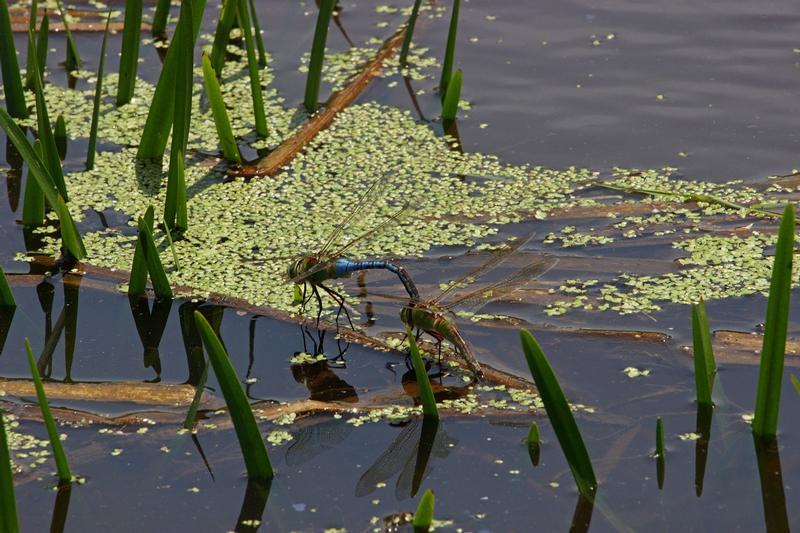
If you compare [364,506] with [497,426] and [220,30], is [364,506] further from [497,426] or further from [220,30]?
[220,30]

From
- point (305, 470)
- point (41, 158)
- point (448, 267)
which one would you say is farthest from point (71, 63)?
point (305, 470)

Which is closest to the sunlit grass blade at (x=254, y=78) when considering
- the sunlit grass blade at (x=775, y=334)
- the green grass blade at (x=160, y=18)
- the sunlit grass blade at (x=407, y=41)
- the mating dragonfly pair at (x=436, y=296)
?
the green grass blade at (x=160, y=18)

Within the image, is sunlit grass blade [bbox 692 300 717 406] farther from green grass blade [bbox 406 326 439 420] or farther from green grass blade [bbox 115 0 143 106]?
green grass blade [bbox 115 0 143 106]

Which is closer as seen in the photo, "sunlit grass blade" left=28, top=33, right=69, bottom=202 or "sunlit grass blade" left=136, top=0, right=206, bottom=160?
"sunlit grass blade" left=28, top=33, right=69, bottom=202

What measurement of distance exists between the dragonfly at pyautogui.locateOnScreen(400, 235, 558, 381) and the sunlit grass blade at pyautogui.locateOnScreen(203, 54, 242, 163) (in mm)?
1352

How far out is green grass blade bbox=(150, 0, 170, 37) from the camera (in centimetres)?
564

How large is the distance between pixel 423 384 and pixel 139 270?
1.31m

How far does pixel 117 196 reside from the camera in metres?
4.51

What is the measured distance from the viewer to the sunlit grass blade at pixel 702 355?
2.72 meters

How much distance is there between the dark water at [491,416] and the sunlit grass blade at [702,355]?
0.33ft

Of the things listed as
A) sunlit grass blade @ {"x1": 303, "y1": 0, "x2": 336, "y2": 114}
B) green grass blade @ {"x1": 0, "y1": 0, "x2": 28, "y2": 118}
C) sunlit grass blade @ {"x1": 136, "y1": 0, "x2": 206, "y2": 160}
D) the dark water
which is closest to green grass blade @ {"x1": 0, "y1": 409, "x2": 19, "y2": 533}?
the dark water

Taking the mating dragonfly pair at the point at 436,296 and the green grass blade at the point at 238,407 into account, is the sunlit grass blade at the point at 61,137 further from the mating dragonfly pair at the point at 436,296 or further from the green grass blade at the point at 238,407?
the green grass blade at the point at 238,407

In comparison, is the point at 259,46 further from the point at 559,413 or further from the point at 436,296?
the point at 559,413

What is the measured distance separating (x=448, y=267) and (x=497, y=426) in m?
0.99
